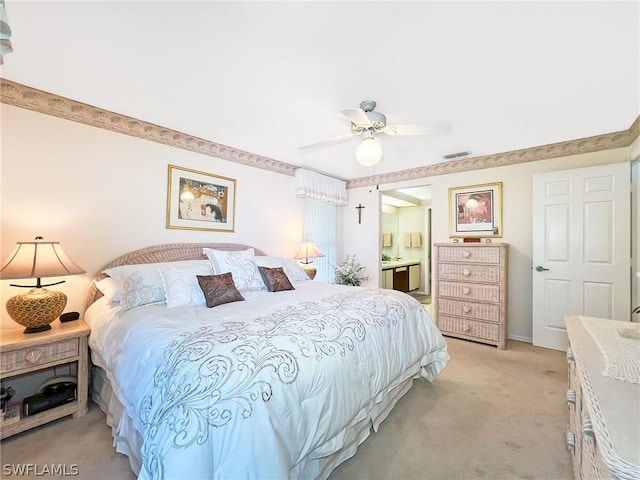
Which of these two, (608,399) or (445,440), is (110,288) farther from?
(608,399)

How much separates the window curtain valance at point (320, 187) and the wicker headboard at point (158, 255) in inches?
59.7

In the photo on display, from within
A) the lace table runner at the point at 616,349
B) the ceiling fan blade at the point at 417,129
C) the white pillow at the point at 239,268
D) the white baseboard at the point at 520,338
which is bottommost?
the white baseboard at the point at 520,338

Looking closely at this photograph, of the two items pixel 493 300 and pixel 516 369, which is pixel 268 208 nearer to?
pixel 493 300

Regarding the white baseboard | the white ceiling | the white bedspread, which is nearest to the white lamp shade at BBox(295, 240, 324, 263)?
the white ceiling

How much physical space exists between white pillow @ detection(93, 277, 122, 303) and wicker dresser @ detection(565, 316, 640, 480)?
2.69 metres

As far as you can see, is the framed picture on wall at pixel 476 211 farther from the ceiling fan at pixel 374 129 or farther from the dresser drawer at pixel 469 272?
the ceiling fan at pixel 374 129

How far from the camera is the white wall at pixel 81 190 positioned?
6.96ft

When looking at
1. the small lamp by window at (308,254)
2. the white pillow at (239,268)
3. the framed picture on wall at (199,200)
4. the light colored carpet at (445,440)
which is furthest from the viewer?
the small lamp by window at (308,254)

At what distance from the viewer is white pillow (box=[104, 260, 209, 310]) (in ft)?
6.70

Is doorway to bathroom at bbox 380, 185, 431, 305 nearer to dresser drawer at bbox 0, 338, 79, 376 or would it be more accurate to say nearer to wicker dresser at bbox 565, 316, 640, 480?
wicker dresser at bbox 565, 316, 640, 480

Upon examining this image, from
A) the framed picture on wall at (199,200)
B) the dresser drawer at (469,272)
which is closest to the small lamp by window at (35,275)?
the framed picture on wall at (199,200)

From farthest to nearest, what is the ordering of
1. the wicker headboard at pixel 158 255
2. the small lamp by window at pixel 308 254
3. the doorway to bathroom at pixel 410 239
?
the doorway to bathroom at pixel 410 239
the small lamp by window at pixel 308 254
the wicker headboard at pixel 158 255

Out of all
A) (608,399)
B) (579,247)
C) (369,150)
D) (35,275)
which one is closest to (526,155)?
(579,247)

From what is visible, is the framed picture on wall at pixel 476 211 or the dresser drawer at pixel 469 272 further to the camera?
the framed picture on wall at pixel 476 211
